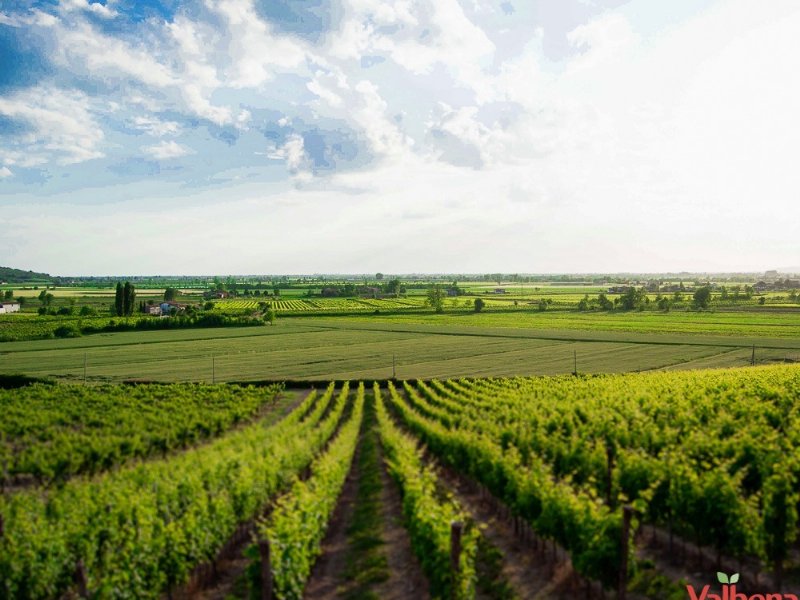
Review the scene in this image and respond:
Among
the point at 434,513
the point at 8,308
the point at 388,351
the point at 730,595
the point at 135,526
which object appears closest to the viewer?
the point at 730,595

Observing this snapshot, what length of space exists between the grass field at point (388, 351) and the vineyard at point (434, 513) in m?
29.5

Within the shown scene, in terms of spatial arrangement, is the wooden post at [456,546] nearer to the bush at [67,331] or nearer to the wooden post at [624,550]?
the wooden post at [624,550]

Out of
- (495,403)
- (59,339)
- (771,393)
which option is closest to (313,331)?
(59,339)

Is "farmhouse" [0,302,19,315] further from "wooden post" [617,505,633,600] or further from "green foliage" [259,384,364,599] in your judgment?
"wooden post" [617,505,633,600]

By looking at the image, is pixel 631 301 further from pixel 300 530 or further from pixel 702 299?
pixel 300 530

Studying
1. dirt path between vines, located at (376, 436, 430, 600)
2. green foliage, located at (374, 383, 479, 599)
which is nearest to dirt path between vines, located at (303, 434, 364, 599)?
dirt path between vines, located at (376, 436, 430, 600)

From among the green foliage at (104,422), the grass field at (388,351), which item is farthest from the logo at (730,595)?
the grass field at (388,351)

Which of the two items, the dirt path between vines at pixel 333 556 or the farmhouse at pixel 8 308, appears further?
the farmhouse at pixel 8 308

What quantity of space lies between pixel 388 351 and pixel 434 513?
57.5 m

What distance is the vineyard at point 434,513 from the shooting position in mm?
12555

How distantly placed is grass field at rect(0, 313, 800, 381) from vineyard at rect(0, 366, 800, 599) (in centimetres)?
2954

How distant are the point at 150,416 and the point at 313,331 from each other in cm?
6231

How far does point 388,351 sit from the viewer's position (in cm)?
7081

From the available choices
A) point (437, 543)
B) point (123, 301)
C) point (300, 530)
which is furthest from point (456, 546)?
point (123, 301)
